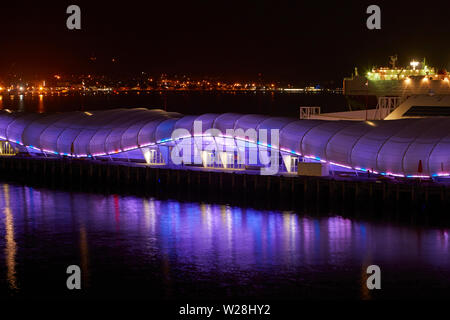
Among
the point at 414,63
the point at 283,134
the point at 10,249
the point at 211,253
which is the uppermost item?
the point at 414,63

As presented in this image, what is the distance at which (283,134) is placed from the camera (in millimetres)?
55406

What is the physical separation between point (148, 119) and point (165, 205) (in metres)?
13.6

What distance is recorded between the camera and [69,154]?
220 ft

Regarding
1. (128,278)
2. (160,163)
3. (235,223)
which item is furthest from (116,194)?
(128,278)

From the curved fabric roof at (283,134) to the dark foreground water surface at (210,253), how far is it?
207 inches

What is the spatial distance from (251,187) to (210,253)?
14312 millimetres

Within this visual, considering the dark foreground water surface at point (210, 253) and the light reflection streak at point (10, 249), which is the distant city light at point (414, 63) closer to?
the dark foreground water surface at point (210, 253)

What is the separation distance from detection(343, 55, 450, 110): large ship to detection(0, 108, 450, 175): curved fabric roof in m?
22.5

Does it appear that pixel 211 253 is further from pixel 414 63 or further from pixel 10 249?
pixel 414 63

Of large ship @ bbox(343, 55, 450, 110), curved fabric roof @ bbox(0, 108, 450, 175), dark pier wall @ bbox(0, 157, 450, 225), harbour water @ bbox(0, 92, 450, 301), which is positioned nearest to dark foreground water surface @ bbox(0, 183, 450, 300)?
harbour water @ bbox(0, 92, 450, 301)

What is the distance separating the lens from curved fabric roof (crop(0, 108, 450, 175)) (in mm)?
48438

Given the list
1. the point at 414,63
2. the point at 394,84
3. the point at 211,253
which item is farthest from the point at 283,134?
the point at 414,63

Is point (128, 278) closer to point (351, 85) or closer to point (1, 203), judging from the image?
point (1, 203)

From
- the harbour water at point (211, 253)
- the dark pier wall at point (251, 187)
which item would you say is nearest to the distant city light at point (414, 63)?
the dark pier wall at point (251, 187)
